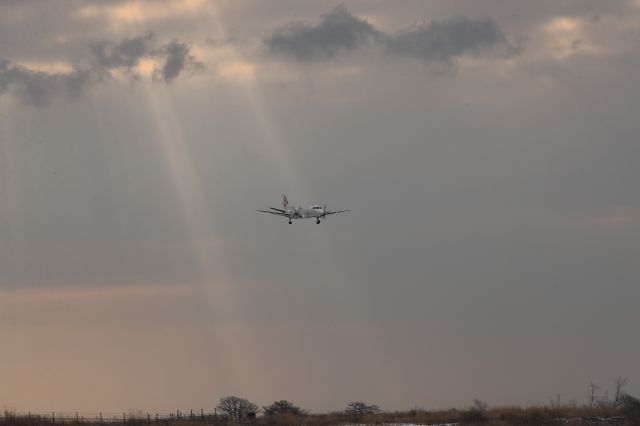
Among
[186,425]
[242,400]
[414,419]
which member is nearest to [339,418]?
[414,419]

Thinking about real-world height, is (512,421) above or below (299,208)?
below

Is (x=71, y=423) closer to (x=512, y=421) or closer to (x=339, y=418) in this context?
(x=339, y=418)

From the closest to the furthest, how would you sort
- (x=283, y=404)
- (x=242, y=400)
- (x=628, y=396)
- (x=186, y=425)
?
(x=186, y=425) → (x=628, y=396) → (x=283, y=404) → (x=242, y=400)

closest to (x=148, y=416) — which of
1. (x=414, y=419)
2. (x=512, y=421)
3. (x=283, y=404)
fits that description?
(x=414, y=419)

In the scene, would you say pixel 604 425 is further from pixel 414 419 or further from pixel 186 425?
pixel 186 425

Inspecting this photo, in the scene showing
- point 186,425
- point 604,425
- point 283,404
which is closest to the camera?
point 604,425

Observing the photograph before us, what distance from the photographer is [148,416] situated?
367 ft

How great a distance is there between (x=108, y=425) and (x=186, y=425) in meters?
7.67

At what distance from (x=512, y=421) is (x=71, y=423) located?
38.6 meters

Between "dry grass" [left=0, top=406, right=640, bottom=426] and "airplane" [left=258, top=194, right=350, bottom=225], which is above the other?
"airplane" [left=258, top=194, right=350, bottom=225]

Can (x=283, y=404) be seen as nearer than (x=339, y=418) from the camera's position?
No

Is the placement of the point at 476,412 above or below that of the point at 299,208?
below

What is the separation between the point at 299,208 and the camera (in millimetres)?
174375

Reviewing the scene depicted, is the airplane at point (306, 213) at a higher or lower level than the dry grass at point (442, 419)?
higher
